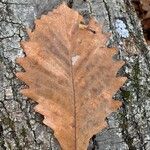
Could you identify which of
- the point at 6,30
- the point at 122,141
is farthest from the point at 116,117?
the point at 6,30

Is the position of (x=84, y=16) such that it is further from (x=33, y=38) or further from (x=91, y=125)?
(x=91, y=125)

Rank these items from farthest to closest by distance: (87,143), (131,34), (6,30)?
(131,34) < (6,30) < (87,143)

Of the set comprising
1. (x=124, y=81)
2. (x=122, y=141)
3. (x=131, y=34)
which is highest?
(x=131, y=34)

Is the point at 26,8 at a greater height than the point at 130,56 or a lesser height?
greater
